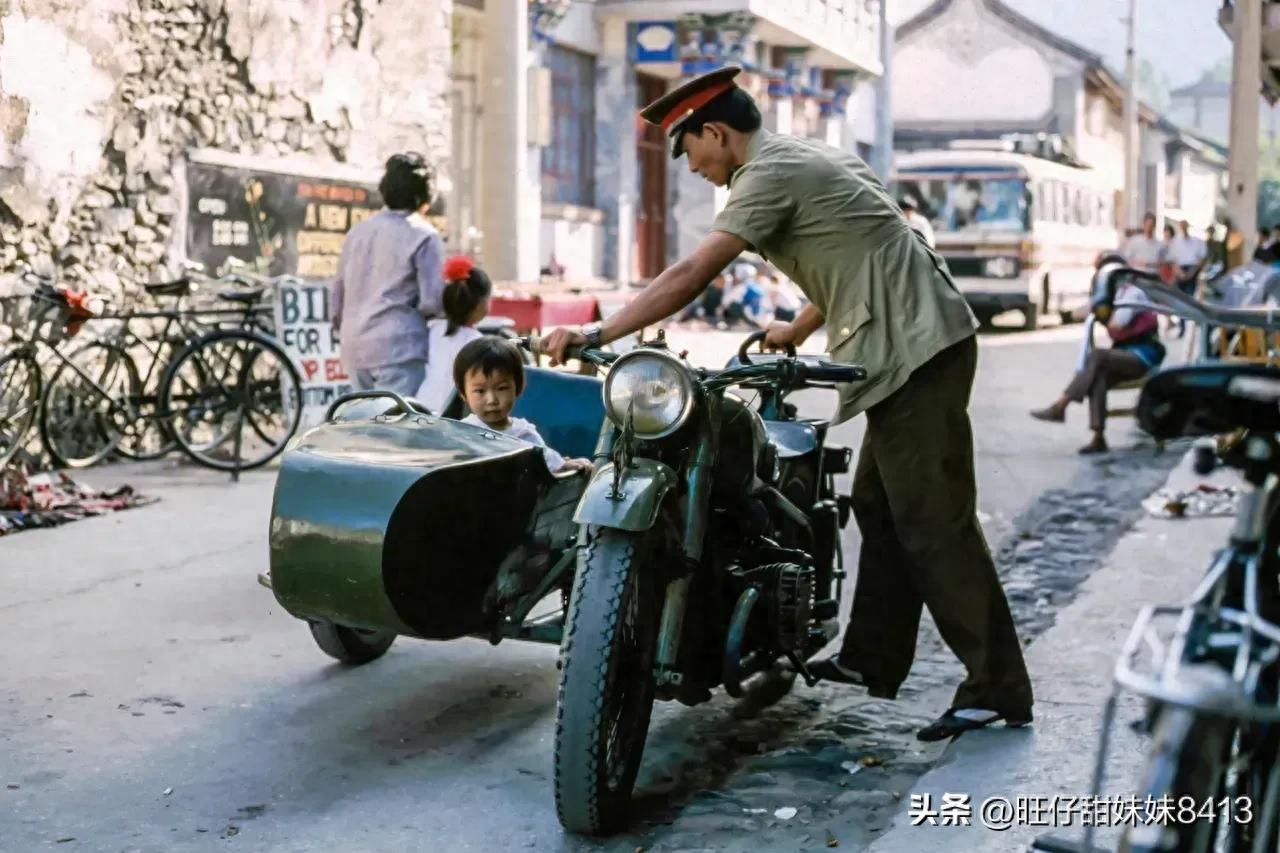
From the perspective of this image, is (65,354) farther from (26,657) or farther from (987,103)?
(987,103)

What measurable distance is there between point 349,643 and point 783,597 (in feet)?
5.19

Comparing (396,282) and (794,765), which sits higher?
(396,282)

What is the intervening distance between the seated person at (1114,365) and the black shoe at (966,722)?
6705 millimetres

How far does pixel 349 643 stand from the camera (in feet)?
17.2

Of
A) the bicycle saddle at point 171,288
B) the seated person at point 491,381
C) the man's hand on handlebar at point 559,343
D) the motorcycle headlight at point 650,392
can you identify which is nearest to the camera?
the motorcycle headlight at point 650,392

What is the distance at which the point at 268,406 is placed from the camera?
392 inches

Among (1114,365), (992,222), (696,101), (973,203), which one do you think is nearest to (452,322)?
(696,101)

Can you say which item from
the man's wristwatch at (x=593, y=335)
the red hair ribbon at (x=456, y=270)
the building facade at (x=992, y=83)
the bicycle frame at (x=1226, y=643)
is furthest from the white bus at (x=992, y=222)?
the bicycle frame at (x=1226, y=643)

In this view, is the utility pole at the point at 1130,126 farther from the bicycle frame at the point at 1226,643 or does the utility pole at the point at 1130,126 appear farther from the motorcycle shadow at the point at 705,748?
the bicycle frame at the point at 1226,643

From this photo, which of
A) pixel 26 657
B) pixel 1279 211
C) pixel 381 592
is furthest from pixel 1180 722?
pixel 1279 211

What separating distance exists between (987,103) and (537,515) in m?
49.4

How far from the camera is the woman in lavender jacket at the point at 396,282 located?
23.2ft

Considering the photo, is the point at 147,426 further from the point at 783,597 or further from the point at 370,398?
the point at 783,597

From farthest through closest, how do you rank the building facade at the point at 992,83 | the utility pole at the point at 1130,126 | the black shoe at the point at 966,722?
1. the building facade at the point at 992,83
2. the utility pole at the point at 1130,126
3. the black shoe at the point at 966,722
